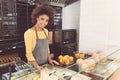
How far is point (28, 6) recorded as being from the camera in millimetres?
2270

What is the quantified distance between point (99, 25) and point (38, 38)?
3.94 feet

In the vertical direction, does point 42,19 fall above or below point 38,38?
above

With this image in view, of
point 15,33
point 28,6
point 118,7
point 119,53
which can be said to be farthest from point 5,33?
point 118,7

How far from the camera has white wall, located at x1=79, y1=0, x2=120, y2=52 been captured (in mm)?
2244

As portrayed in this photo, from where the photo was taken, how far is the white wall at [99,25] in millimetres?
2244

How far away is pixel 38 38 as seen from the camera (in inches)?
63.5

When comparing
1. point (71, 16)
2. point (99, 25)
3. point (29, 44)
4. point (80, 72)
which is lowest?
point (80, 72)

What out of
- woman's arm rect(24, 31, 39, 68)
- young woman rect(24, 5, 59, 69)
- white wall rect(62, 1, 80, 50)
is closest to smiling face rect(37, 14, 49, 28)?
young woman rect(24, 5, 59, 69)

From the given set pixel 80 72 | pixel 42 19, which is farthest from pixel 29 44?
pixel 80 72

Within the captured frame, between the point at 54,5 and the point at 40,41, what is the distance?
1.12 m

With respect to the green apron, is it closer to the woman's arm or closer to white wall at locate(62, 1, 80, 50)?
the woman's arm

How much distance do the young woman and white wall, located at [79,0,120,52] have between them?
105 centimetres

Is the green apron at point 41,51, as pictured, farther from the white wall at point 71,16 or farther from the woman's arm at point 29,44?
the white wall at point 71,16

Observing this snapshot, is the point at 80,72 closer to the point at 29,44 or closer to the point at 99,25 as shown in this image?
the point at 29,44
